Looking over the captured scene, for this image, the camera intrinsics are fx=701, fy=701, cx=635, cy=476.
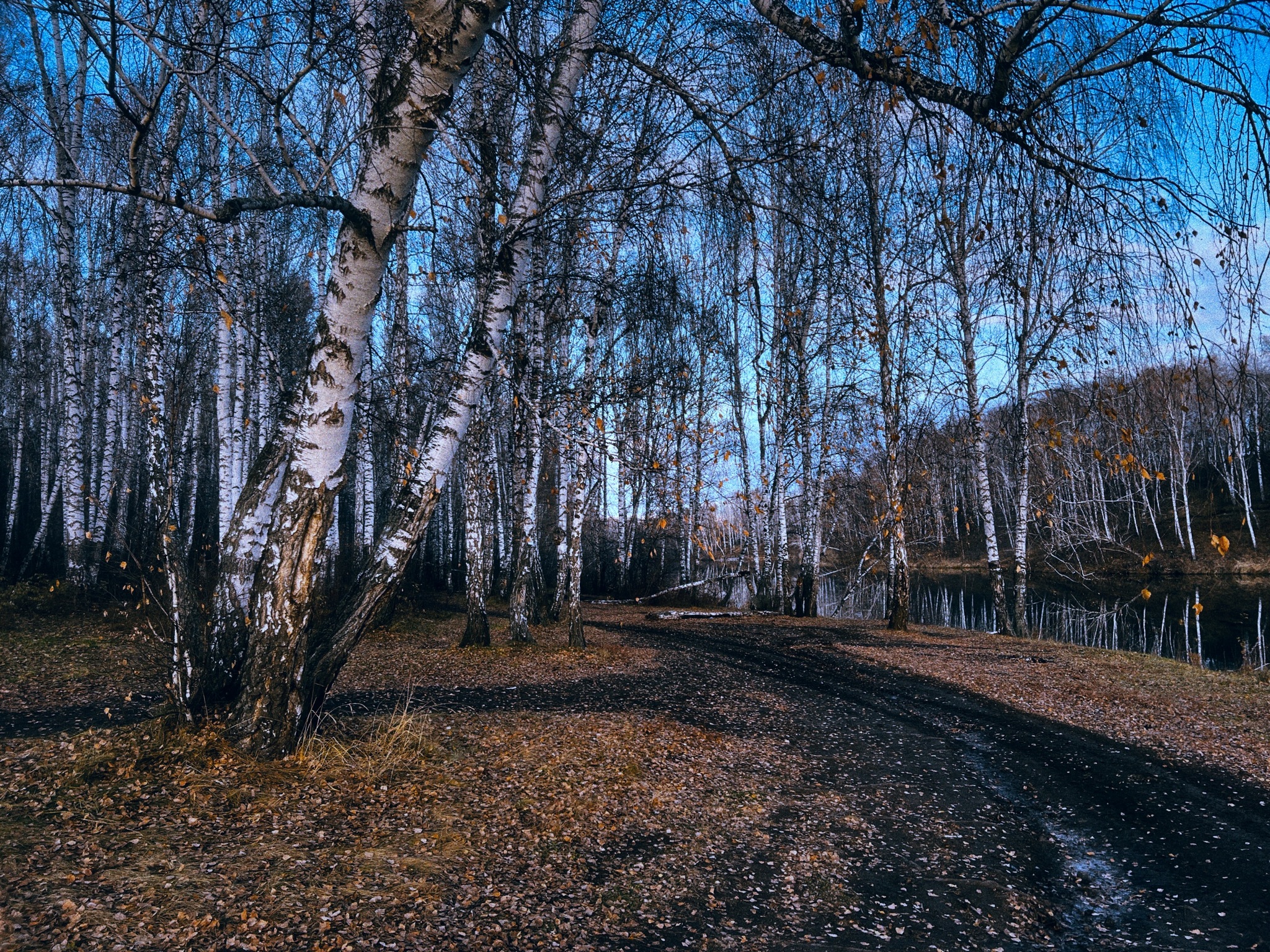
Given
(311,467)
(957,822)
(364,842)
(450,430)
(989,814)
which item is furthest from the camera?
(450,430)

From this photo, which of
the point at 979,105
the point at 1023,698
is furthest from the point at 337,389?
the point at 1023,698

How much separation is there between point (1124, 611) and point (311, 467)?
2819cm

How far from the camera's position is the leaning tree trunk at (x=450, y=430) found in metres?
5.17

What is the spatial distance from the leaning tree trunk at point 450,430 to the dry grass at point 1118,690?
25.0 ft

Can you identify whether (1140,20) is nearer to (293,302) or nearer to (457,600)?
(293,302)

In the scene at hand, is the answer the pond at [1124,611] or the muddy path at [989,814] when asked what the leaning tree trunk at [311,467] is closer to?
the muddy path at [989,814]

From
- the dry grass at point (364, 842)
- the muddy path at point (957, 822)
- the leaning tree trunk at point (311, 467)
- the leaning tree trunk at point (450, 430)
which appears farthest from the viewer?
the leaning tree trunk at point (450, 430)

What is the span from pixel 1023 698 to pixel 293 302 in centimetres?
1665

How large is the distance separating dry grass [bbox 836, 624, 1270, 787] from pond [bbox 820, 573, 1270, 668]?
117 centimetres

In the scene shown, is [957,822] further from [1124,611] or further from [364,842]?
[1124,611]

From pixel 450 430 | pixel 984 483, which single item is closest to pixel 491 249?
pixel 450 430

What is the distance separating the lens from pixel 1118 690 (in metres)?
9.70

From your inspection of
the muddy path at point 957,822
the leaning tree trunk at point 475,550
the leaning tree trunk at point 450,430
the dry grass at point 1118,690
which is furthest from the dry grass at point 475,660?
the dry grass at point 1118,690

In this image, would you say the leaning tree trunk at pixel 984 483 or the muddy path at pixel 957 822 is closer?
the muddy path at pixel 957 822
